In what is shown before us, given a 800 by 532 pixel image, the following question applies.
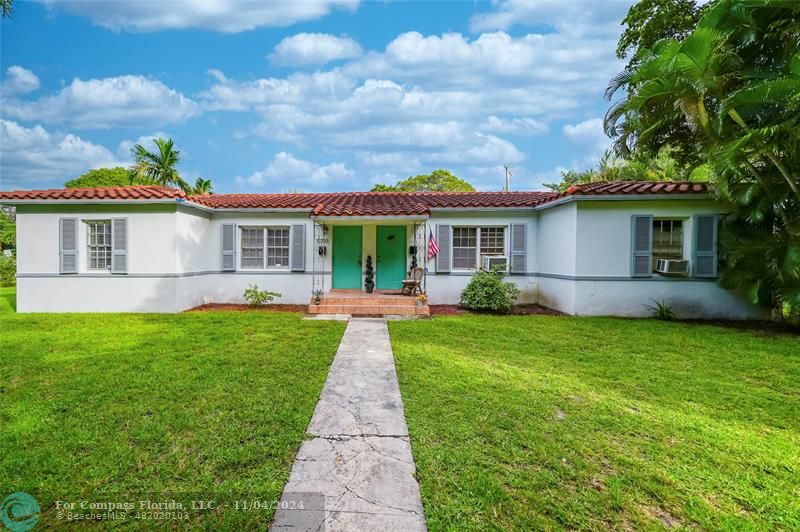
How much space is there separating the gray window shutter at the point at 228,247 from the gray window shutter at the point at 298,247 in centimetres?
189

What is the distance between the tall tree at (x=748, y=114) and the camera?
6605 millimetres

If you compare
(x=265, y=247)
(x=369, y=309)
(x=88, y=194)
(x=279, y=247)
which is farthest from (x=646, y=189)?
(x=88, y=194)

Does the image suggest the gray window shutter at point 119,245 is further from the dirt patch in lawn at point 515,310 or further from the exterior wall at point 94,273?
the dirt patch in lawn at point 515,310

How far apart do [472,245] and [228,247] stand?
25.3 ft

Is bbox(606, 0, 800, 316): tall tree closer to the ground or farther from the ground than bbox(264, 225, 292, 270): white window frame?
farther from the ground

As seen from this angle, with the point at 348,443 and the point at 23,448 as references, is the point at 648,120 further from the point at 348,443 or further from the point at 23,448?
the point at 23,448

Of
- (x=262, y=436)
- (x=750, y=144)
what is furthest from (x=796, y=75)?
(x=262, y=436)

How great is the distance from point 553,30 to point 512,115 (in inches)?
313

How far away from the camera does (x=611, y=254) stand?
952 cm

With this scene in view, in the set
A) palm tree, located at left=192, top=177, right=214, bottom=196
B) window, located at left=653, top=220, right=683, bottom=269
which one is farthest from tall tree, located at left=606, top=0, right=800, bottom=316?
palm tree, located at left=192, top=177, right=214, bottom=196

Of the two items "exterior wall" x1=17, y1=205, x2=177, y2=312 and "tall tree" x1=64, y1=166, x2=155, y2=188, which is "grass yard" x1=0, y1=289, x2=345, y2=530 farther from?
"tall tree" x1=64, y1=166, x2=155, y2=188

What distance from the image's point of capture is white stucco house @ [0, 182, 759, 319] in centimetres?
936

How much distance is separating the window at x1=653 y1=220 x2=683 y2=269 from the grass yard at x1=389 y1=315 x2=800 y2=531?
3673 mm

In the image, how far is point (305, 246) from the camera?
436 inches
